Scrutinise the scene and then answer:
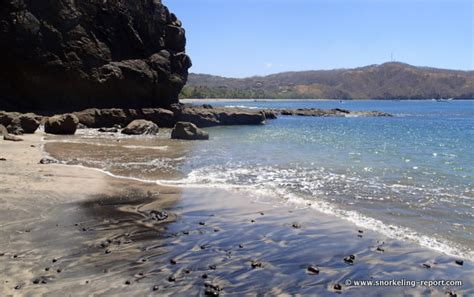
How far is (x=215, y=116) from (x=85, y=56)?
14.1 metres

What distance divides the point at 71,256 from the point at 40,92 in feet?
105

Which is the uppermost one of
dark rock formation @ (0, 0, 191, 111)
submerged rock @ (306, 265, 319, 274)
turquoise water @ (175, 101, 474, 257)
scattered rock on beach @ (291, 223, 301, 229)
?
dark rock formation @ (0, 0, 191, 111)

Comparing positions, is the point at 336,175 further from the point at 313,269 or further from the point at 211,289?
the point at 211,289

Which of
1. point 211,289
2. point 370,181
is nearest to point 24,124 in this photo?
point 370,181

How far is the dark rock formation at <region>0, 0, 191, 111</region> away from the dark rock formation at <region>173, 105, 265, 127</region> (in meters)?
2.20

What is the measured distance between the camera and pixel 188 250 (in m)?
7.41

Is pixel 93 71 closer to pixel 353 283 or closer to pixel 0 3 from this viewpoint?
pixel 0 3

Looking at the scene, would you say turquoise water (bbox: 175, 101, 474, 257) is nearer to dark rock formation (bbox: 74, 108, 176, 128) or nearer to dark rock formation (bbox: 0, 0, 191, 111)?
dark rock formation (bbox: 74, 108, 176, 128)

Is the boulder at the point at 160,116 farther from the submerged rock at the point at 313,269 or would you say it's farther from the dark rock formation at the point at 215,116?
the submerged rock at the point at 313,269

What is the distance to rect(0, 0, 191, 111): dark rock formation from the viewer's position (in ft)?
113

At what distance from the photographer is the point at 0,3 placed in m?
33.9

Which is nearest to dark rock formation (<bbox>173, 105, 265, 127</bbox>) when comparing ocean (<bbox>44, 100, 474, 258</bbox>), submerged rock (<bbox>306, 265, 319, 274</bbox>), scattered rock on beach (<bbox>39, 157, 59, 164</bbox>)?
ocean (<bbox>44, 100, 474, 258</bbox>)

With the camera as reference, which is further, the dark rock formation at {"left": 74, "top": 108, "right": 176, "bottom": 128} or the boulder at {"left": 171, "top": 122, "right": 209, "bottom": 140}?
the dark rock formation at {"left": 74, "top": 108, "right": 176, "bottom": 128}

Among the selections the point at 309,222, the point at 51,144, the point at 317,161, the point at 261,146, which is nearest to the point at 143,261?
the point at 309,222
